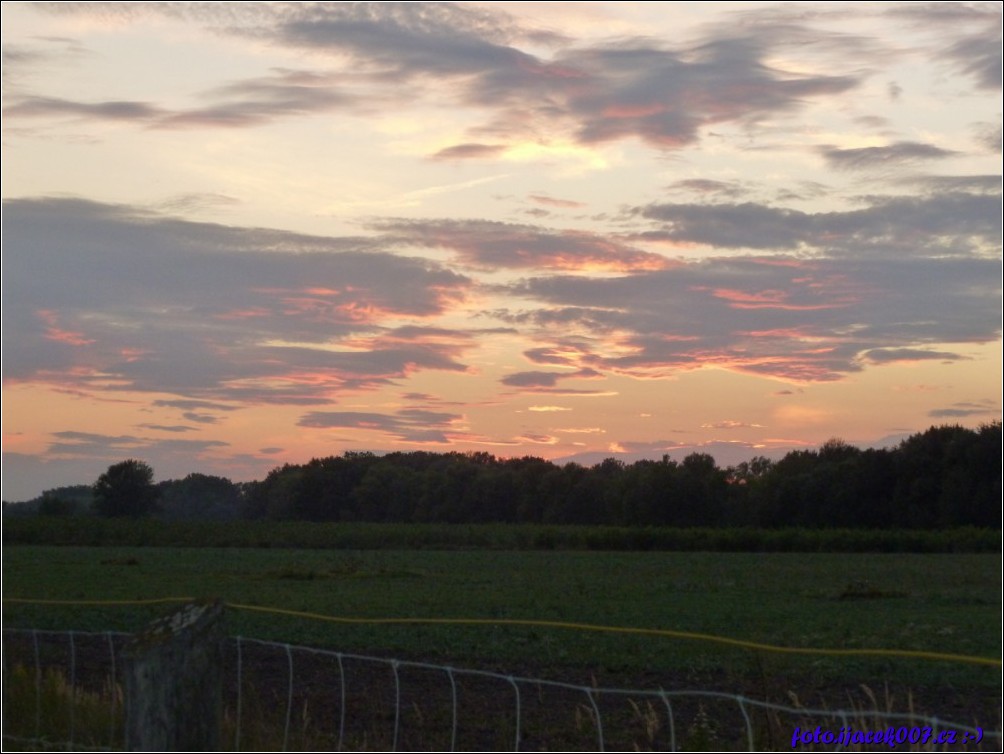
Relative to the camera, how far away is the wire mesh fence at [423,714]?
672cm

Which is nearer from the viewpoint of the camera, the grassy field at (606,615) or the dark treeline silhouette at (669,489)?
the grassy field at (606,615)

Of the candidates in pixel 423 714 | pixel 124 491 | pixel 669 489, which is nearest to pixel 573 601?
pixel 423 714

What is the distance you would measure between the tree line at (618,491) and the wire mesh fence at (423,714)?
57260 millimetres

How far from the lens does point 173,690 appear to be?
4754 mm

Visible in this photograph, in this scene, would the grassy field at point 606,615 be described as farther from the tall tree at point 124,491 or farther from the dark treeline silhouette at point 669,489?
the tall tree at point 124,491

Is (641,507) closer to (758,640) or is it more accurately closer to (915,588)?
(915,588)

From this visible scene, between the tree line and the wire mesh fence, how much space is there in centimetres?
5726

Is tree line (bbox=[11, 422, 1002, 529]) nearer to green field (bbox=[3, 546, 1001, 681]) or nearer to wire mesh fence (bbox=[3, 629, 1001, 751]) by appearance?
green field (bbox=[3, 546, 1001, 681])

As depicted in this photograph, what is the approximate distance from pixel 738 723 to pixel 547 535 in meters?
63.2

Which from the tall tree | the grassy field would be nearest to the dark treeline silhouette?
the tall tree

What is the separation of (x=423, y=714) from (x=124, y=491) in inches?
3829

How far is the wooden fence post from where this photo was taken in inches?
186

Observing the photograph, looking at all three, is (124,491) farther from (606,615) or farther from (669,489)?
(606,615)

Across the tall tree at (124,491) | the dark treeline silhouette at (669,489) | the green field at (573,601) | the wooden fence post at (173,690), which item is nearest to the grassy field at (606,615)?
the green field at (573,601)
